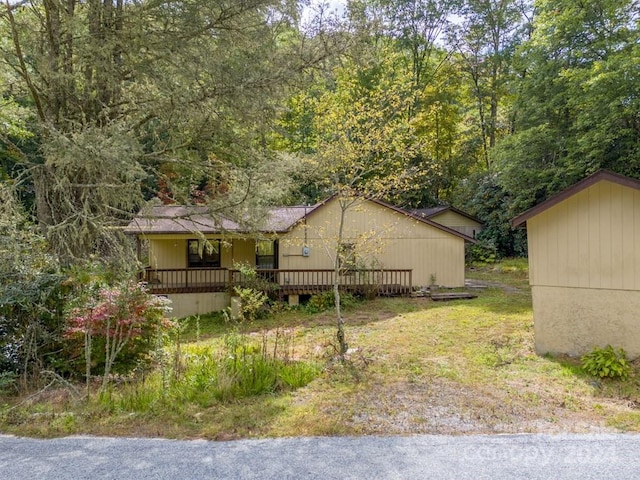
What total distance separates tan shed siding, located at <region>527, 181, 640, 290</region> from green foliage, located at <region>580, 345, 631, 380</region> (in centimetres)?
108

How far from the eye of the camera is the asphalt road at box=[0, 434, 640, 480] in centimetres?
371

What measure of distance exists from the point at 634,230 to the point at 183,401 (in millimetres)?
7397

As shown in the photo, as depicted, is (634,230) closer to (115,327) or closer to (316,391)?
(316,391)

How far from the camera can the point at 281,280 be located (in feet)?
48.0

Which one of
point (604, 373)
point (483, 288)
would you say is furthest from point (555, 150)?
point (604, 373)

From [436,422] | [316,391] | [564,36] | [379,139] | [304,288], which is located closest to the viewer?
[436,422]

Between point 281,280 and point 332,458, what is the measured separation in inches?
424

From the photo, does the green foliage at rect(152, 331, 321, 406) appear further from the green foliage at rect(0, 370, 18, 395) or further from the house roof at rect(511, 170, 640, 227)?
the house roof at rect(511, 170, 640, 227)

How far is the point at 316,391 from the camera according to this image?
5.89m

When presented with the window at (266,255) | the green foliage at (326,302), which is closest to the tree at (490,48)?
the window at (266,255)

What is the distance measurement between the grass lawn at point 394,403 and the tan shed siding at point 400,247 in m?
6.66

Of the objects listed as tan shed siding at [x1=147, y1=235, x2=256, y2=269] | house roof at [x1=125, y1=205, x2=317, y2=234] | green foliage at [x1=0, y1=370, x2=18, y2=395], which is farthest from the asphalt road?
tan shed siding at [x1=147, y1=235, x2=256, y2=269]

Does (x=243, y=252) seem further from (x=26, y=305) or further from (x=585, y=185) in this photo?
(x=585, y=185)

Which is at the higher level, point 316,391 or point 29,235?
point 29,235
